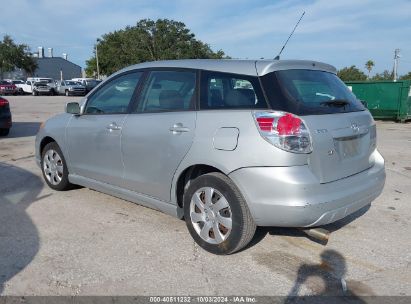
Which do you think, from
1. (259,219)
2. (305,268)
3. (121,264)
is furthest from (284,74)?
(121,264)

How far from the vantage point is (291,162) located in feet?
10.7

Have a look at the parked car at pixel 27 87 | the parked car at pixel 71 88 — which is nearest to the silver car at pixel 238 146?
the parked car at pixel 71 88

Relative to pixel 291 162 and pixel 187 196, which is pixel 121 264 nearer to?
pixel 187 196

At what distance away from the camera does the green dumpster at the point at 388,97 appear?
16.0m

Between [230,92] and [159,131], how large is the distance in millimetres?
838

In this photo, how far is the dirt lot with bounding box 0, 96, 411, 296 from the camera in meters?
3.23

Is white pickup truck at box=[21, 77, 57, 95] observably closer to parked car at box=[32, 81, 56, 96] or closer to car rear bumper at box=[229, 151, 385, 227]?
parked car at box=[32, 81, 56, 96]

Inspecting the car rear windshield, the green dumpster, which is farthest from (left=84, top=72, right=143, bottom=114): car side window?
the green dumpster

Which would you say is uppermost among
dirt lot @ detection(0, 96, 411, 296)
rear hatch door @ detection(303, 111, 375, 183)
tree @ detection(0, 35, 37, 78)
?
tree @ detection(0, 35, 37, 78)

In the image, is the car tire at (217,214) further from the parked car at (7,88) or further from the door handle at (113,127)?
the parked car at (7,88)

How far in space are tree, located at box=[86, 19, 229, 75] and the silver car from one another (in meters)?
47.4

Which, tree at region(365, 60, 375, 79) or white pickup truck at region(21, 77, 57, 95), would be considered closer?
white pickup truck at region(21, 77, 57, 95)

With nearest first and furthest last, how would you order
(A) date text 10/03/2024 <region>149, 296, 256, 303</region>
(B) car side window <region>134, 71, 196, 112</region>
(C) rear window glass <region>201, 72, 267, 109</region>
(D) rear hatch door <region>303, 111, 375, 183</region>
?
(A) date text 10/03/2024 <region>149, 296, 256, 303</region> < (D) rear hatch door <region>303, 111, 375, 183</region> < (C) rear window glass <region>201, 72, 267, 109</region> < (B) car side window <region>134, 71, 196, 112</region>

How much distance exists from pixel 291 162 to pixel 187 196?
3.59 feet
